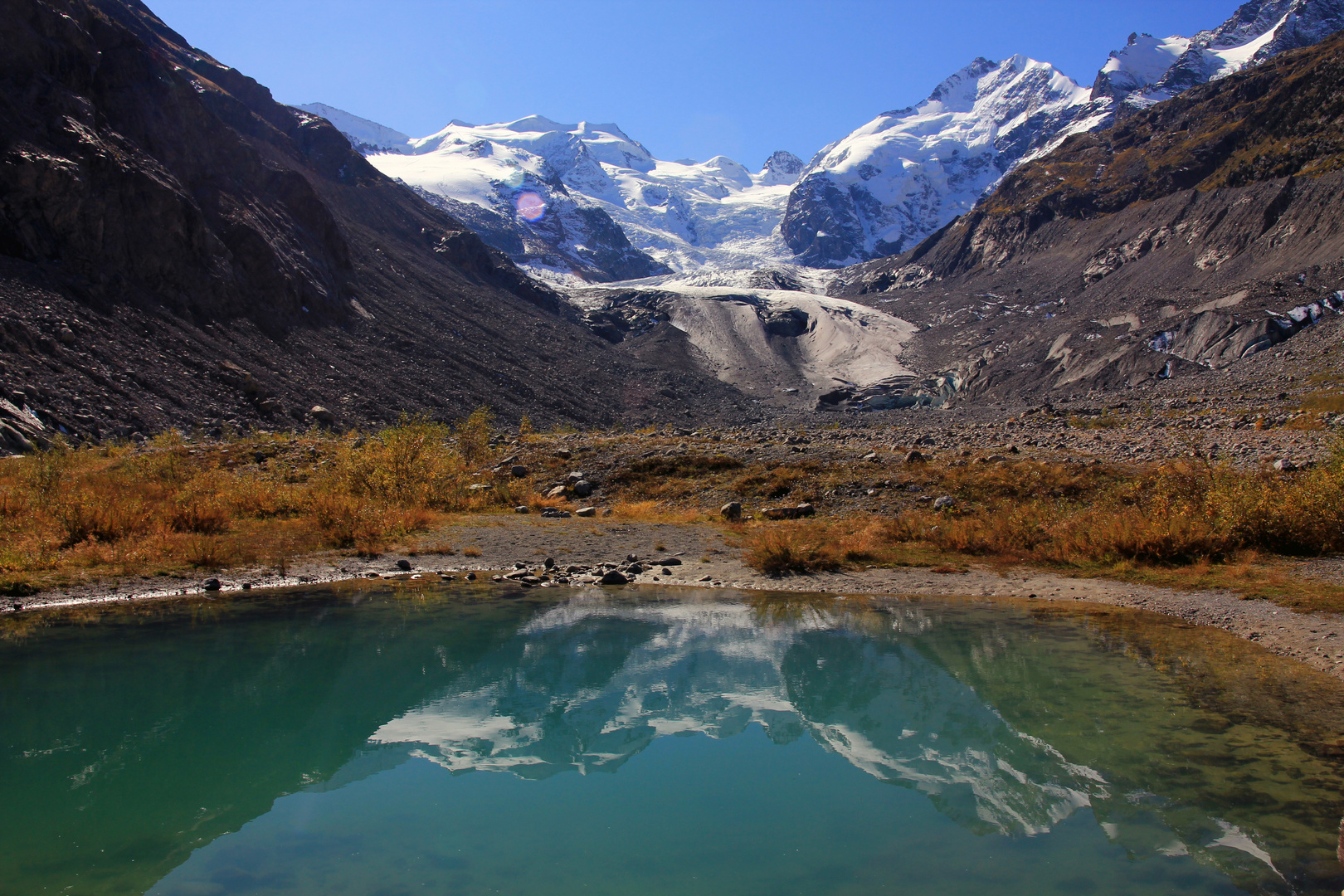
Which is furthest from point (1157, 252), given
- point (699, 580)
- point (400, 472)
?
point (699, 580)

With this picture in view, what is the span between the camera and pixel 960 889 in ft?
17.3

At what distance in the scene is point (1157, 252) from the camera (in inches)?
3504

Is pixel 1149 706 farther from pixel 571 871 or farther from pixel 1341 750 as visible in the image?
pixel 571 871

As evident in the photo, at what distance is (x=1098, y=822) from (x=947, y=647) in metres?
4.80

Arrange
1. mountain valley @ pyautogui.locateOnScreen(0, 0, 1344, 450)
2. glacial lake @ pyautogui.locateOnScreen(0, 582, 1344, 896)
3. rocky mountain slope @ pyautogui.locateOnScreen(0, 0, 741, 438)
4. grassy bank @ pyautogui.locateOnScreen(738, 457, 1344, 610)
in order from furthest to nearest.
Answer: mountain valley @ pyautogui.locateOnScreen(0, 0, 1344, 450) < rocky mountain slope @ pyautogui.locateOnScreen(0, 0, 741, 438) < grassy bank @ pyautogui.locateOnScreen(738, 457, 1344, 610) < glacial lake @ pyautogui.locateOnScreen(0, 582, 1344, 896)

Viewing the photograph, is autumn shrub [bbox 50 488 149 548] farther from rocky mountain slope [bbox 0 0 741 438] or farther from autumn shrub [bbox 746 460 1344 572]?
rocky mountain slope [bbox 0 0 741 438]

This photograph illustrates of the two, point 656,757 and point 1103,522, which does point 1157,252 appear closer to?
point 1103,522

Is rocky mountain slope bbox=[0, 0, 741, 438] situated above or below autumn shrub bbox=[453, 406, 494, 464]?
above

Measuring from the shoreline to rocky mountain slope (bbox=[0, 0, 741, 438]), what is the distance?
23.0 m

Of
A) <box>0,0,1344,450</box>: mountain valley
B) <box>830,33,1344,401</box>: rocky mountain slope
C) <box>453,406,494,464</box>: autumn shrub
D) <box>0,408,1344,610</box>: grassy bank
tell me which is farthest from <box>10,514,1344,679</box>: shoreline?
<box>830,33,1344,401</box>: rocky mountain slope

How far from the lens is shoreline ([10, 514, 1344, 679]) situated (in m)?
10.5

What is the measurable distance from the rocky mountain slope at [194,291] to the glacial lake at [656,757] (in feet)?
93.5

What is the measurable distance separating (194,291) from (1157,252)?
95.4m

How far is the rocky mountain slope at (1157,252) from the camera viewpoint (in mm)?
58625
